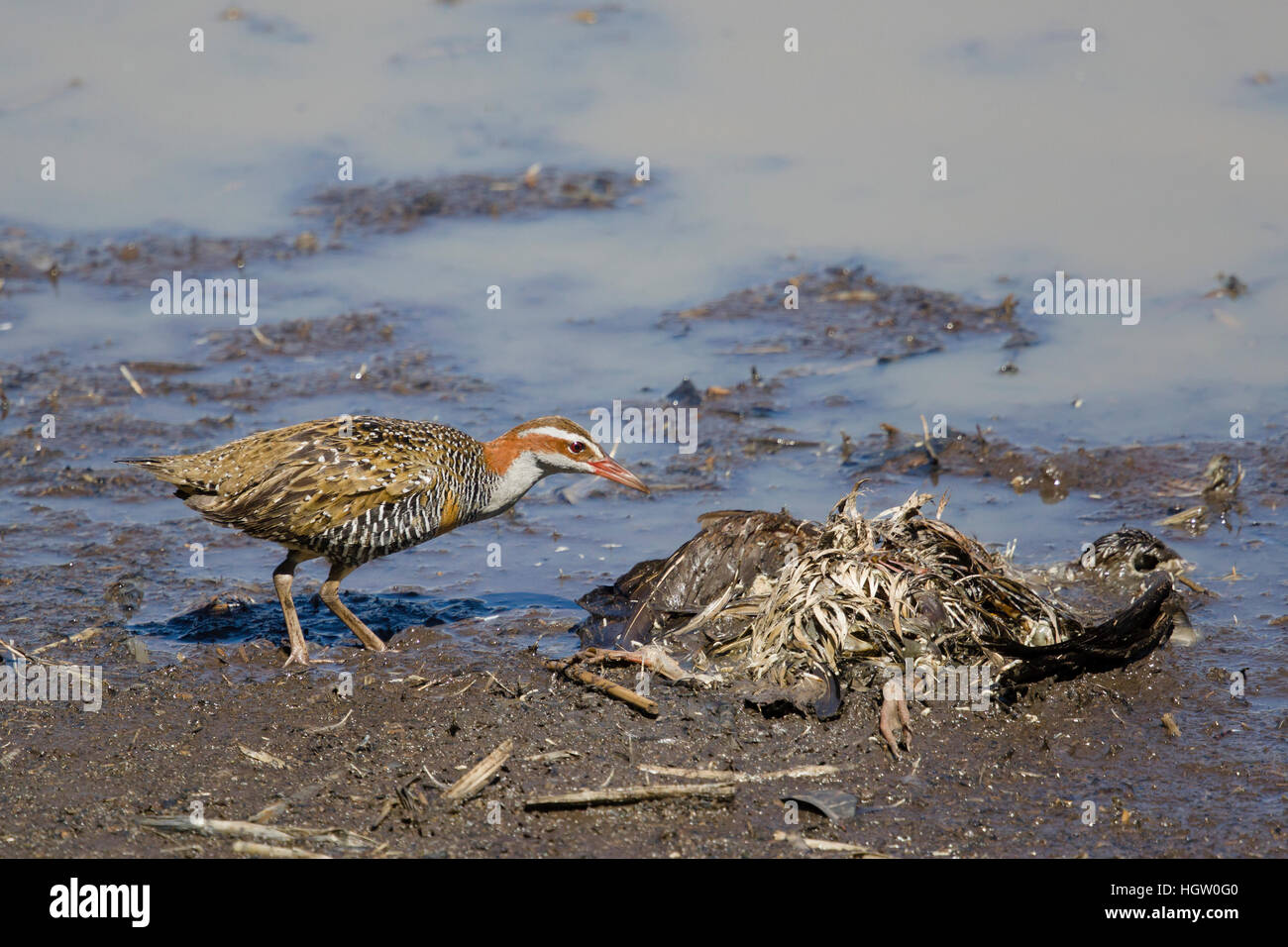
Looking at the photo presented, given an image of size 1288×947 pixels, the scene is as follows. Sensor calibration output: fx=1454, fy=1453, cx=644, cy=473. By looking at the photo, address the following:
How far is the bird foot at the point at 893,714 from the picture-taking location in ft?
20.3

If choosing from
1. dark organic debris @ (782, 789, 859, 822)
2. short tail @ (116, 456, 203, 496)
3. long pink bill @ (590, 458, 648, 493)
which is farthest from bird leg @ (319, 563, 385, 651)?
dark organic debris @ (782, 789, 859, 822)


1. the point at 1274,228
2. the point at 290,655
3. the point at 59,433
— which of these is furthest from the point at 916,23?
the point at 290,655

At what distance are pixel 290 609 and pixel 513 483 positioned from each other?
1.43 m

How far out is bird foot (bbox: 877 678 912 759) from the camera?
20.3 ft

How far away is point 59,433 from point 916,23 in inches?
401

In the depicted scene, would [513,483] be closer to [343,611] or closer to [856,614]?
[343,611]

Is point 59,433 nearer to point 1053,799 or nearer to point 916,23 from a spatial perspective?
point 1053,799

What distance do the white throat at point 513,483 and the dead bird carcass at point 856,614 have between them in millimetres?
851

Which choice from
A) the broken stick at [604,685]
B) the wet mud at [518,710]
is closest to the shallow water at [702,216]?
the wet mud at [518,710]

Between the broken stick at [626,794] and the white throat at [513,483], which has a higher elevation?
the white throat at [513,483]

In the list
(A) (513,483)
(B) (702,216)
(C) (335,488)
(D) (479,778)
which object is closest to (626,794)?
(D) (479,778)

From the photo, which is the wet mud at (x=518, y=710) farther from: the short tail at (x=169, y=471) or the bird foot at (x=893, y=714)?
the short tail at (x=169, y=471)

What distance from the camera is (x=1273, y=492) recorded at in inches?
359
